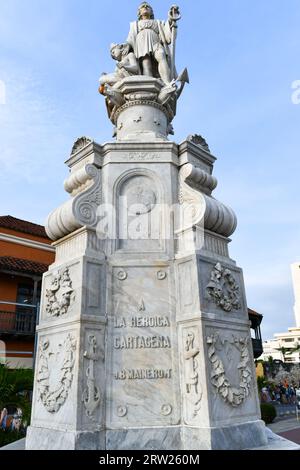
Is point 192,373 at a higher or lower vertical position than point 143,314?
lower

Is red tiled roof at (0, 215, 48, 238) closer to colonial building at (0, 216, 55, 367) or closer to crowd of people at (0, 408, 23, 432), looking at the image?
colonial building at (0, 216, 55, 367)

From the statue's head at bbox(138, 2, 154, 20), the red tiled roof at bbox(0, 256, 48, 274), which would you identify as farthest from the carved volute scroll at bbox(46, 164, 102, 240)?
the red tiled roof at bbox(0, 256, 48, 274)

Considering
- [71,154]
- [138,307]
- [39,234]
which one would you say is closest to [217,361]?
[138,307]

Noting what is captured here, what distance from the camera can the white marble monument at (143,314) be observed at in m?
4.62

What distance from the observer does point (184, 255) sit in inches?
210

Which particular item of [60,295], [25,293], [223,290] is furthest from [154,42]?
[25,293]

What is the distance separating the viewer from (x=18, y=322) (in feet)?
60.7

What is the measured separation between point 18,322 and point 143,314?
15040 mm

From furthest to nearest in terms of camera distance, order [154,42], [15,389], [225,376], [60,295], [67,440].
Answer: [15,389] → [154,42] → [60,295] → [225,376] → [67,440]

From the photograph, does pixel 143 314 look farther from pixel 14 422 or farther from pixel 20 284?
pixel 20 284

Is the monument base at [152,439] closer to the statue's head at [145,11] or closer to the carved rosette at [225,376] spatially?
the carved rosette at [225,376]

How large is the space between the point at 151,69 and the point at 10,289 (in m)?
15.6

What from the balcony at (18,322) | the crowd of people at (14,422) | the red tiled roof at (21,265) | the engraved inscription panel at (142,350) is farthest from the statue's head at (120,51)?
the red tiled roof at (21,265)

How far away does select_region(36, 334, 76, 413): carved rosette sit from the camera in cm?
473
